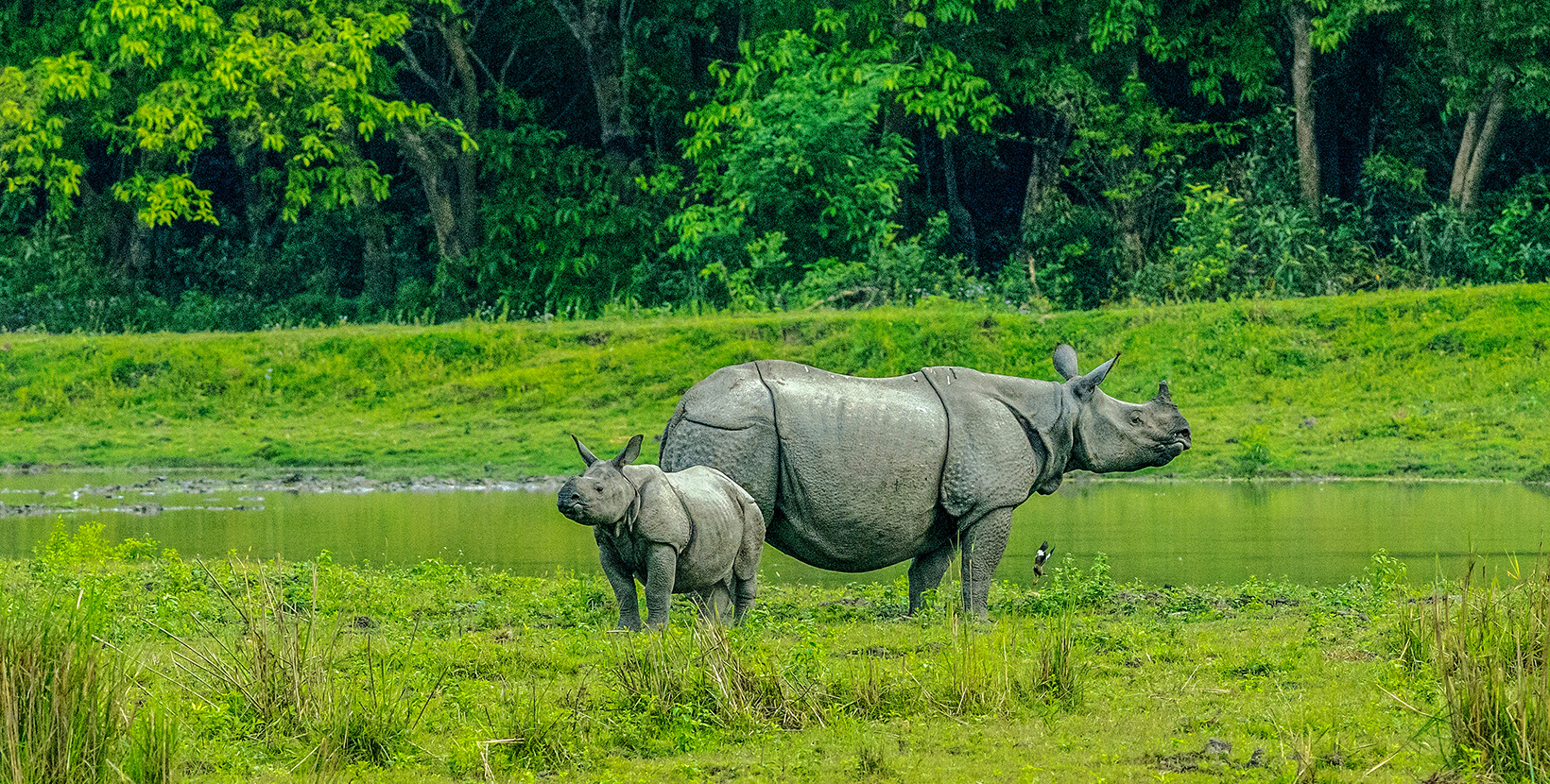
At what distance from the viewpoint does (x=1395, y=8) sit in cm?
2738

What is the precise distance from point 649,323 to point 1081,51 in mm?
10391

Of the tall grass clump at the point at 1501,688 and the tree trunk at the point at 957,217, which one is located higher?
the tree trunk at the point at 957,217

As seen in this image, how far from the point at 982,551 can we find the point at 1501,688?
4.54 metres

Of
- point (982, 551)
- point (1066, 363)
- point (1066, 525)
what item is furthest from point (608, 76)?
point (982, 551)

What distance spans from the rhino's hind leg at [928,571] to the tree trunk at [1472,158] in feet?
66.1

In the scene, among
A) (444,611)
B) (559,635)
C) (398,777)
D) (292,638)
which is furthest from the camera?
(444,611)

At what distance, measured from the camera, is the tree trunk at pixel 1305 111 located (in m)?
29.3

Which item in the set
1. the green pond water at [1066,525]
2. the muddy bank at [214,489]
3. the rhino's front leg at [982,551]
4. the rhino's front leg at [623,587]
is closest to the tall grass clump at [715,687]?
the rhino's front leg at [623,587]

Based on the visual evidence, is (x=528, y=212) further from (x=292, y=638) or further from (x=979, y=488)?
(x=292, y=638)

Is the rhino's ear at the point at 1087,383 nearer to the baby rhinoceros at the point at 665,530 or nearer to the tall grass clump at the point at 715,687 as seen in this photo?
the baby rhinoceros at the point at 665,530

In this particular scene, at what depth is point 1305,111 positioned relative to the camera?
29703 millimetres

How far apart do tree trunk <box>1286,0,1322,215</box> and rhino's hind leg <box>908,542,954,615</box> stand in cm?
2040

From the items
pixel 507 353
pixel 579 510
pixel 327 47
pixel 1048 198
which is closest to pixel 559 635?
pixel 579 510

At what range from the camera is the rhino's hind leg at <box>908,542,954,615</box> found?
1062 centimetres
